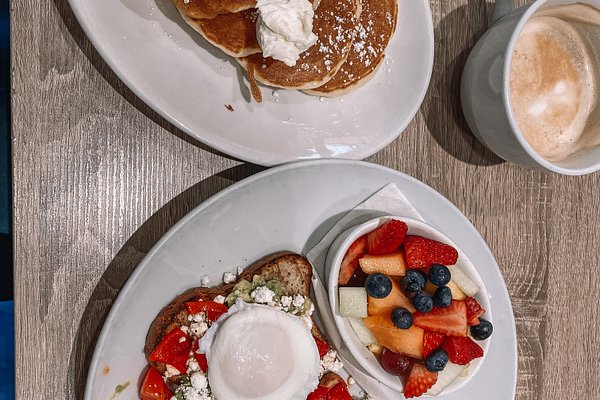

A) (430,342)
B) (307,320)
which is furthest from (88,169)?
(430,342)

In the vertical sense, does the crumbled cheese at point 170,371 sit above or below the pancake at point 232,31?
below

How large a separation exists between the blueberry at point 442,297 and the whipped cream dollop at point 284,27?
1.66 feet

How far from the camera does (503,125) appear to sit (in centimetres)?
117

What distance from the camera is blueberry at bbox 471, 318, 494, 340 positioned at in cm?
118

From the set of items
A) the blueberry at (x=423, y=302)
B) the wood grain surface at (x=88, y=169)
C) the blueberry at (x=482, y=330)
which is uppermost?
the wood grain surface at (x=88, y=169)

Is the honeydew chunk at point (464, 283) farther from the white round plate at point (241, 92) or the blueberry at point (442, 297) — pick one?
the white round plate at point (241, 92)

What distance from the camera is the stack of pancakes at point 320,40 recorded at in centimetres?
113

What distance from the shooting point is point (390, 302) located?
3.78 ft

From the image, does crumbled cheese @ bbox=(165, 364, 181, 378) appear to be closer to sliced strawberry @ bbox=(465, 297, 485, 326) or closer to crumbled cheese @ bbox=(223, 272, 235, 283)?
crumbled cheese @ bbox=(223, 272, 235, 283)

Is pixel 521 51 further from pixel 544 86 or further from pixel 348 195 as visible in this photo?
pixel 348 195

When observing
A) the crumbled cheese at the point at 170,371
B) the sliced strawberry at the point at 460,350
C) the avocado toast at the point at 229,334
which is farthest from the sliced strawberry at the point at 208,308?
the sliced strawberry at the point at 460,350

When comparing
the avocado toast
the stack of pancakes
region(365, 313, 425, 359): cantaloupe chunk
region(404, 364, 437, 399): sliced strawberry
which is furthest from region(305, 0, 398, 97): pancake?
region(404, 364, 437, 399): sliced strawberry

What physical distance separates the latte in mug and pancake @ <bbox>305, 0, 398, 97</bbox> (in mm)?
267

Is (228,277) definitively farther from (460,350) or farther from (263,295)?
(460,350)
